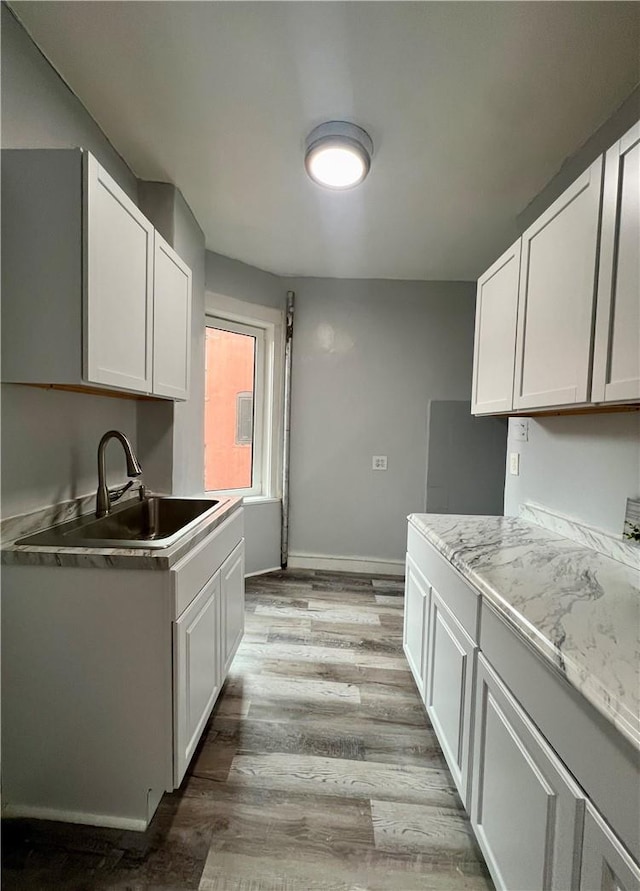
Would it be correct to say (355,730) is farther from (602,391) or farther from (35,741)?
(602,391)

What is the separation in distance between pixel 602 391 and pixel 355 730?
1644 mm

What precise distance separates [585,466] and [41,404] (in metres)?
2.14

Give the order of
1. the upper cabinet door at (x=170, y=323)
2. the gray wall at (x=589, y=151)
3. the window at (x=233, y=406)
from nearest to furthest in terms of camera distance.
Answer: the gray wall at (x=589, y=151), the upper cabinet door at (x=170, y=323), the window at (x=233, y=406)

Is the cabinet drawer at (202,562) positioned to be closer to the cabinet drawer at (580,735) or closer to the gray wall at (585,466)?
the cabinet drawer at (580,735)

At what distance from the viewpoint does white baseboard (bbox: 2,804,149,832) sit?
128cm

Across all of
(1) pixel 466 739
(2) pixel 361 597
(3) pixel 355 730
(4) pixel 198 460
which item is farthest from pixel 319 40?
(2) pixel 361 597

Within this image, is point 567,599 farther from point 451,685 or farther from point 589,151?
point 589,151

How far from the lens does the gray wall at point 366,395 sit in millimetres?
3410

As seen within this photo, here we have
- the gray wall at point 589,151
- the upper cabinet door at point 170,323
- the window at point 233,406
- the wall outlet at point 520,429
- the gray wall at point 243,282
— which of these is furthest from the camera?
the window at point 233,406

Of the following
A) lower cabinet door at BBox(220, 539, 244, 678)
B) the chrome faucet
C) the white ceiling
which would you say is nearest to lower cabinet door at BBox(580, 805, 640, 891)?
lower cabinet door at BBox(220, 539, 244, 678)

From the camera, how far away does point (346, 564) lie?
3541 mm

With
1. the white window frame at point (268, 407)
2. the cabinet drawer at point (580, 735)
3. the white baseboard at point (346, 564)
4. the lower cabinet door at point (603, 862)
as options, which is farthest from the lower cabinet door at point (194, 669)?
the white baseboard at point (346, 564)

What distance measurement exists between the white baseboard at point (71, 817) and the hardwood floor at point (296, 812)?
0.06 feet

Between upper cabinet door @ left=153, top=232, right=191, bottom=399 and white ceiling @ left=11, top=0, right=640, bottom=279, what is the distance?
52cm
